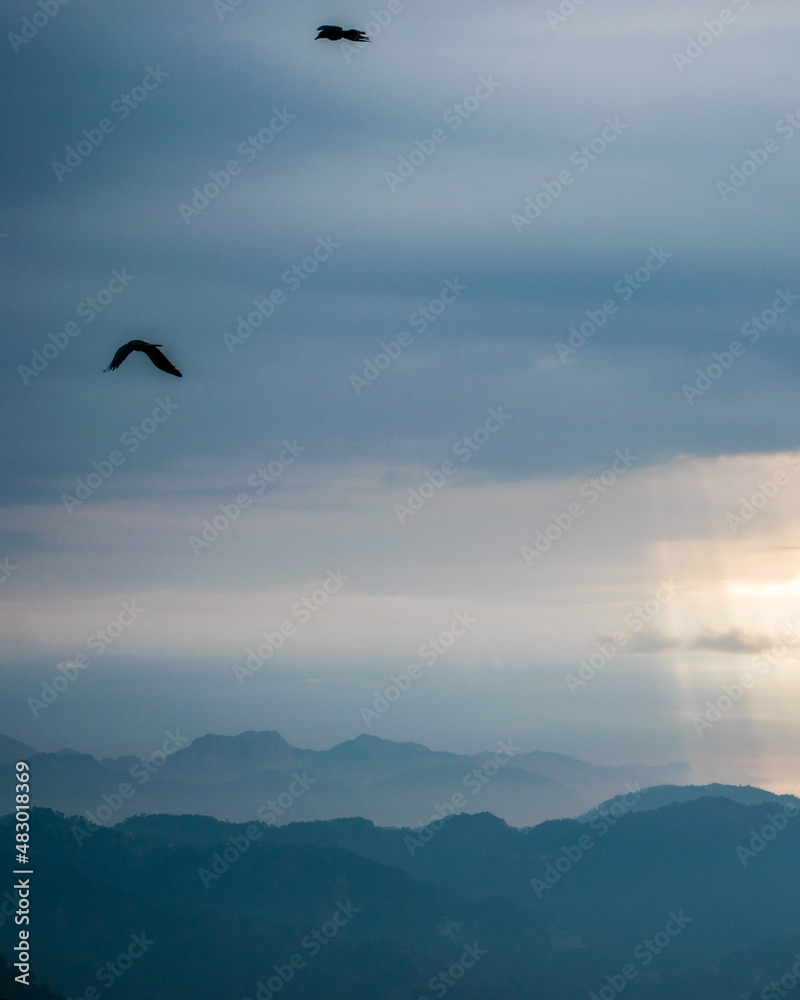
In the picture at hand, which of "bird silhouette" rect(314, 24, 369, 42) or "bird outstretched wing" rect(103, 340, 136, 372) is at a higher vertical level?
"bird silhouette" rect(314, 24, 369, 42)

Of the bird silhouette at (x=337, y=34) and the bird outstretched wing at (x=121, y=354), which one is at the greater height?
the bird silhouette at (x=337, y=34)

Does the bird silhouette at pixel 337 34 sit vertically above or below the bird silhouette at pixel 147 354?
above

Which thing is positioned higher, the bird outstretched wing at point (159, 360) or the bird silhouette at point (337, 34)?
the bird silhouette at point (337, 34)

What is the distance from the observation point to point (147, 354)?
1890 inches

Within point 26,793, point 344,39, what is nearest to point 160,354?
point 344,39

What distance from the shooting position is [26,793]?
440ft

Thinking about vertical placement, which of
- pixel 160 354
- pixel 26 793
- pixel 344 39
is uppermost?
pixel 344 39

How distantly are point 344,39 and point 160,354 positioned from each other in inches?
877

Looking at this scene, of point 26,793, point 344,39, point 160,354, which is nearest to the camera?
point 160,354

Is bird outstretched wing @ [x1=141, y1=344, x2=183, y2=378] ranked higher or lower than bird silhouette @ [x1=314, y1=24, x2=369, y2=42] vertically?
lower

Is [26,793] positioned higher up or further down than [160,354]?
further down

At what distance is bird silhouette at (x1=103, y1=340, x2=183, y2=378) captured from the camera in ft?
153

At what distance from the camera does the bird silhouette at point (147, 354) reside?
46594 mm

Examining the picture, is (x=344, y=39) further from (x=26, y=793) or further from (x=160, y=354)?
(x=26, y=793)
